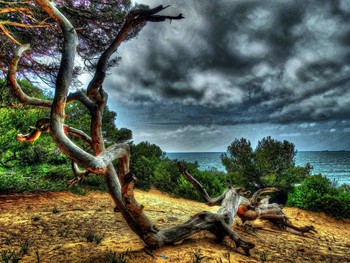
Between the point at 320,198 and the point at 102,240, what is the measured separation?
28.3 ft

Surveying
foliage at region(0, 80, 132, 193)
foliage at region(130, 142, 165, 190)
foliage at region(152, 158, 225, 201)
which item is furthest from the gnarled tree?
foliage at region(130, 142, 165, 190)

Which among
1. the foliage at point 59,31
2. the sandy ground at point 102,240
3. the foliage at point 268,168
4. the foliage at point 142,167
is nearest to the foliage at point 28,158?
the sandy ground at point 102,240

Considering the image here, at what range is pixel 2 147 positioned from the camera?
21.9ft

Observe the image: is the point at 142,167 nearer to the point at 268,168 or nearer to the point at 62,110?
the point at 268,168

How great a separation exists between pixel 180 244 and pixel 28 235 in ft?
8.59

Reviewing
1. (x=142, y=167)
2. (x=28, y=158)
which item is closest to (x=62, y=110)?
(x=28, y=158)

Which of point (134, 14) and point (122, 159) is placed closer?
point (122, 159)

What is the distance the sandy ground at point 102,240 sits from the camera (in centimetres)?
283

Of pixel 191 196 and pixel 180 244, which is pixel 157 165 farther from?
pixel 180 244

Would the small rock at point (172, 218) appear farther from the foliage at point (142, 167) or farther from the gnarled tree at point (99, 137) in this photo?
the foliage at point (142, 167)

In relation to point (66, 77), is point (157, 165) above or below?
below

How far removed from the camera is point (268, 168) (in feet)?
36.4

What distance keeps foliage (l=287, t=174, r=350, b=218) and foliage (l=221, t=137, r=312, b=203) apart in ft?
3.55

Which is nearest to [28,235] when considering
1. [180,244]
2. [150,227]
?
[150,227]
